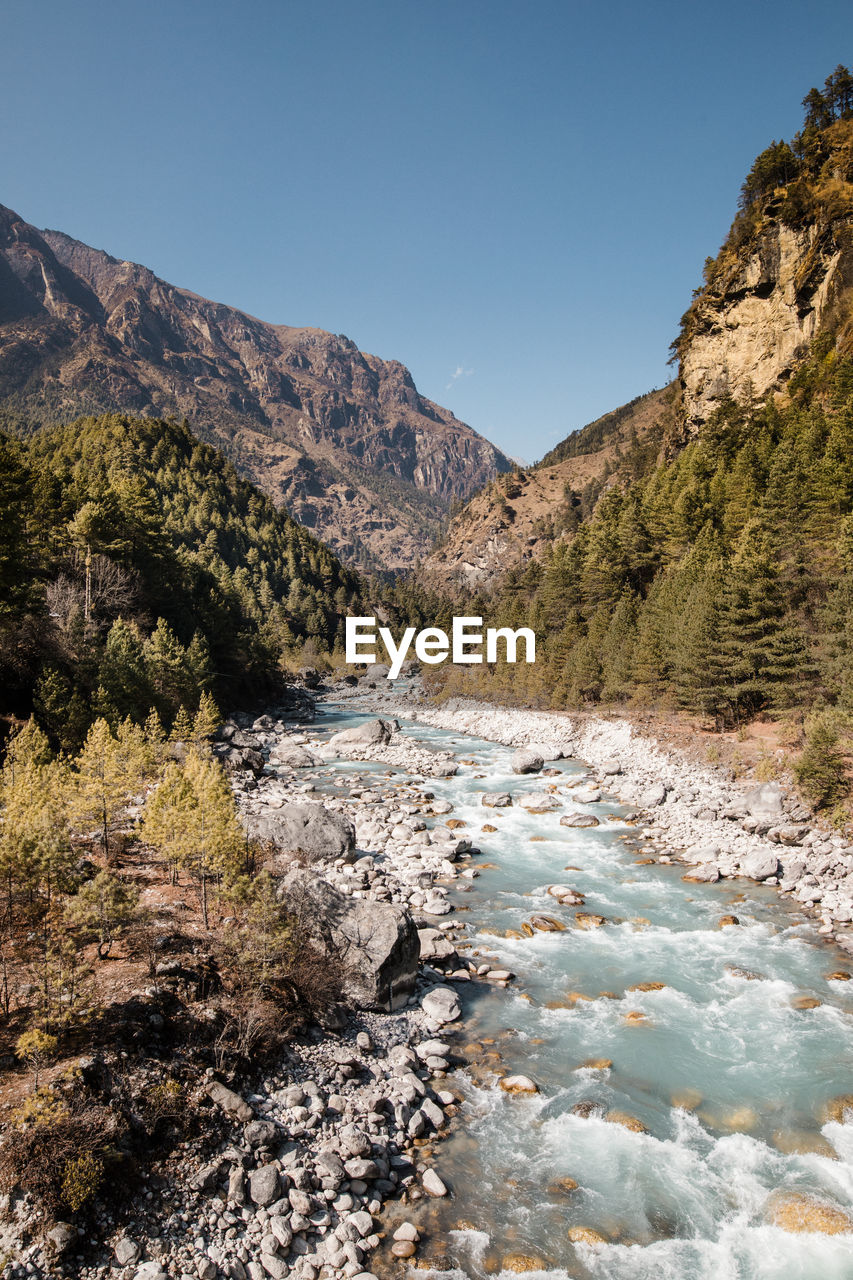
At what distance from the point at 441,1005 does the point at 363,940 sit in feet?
8.84

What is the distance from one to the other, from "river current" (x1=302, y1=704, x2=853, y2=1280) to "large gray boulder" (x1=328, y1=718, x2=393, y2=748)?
31.5 m

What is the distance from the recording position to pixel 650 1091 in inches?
531

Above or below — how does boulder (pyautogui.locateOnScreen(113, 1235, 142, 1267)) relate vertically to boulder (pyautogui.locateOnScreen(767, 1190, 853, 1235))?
above

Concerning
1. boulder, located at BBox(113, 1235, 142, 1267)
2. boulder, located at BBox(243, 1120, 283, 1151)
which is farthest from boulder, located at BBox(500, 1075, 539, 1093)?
boulder, located at BBox(113, 1235, 142, 1267)

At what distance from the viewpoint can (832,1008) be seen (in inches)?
624

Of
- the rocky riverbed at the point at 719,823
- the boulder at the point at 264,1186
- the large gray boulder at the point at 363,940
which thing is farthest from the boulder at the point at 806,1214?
the rocky riverbed at the point at 719,823

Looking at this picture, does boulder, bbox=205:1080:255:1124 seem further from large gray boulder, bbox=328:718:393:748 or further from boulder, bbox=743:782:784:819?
large gray boulder, bbox=328:718:393:748

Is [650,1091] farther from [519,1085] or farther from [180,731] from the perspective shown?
[180,731]

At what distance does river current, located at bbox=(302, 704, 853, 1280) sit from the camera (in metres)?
9.98

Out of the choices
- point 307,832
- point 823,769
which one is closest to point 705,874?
point 823,769

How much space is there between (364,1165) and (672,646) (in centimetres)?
4163

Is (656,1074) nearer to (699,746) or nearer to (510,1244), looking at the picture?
(510,1244)

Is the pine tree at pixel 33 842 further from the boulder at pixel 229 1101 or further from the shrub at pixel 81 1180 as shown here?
the shrub at pixel 81 1180

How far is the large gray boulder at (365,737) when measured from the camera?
178ft
